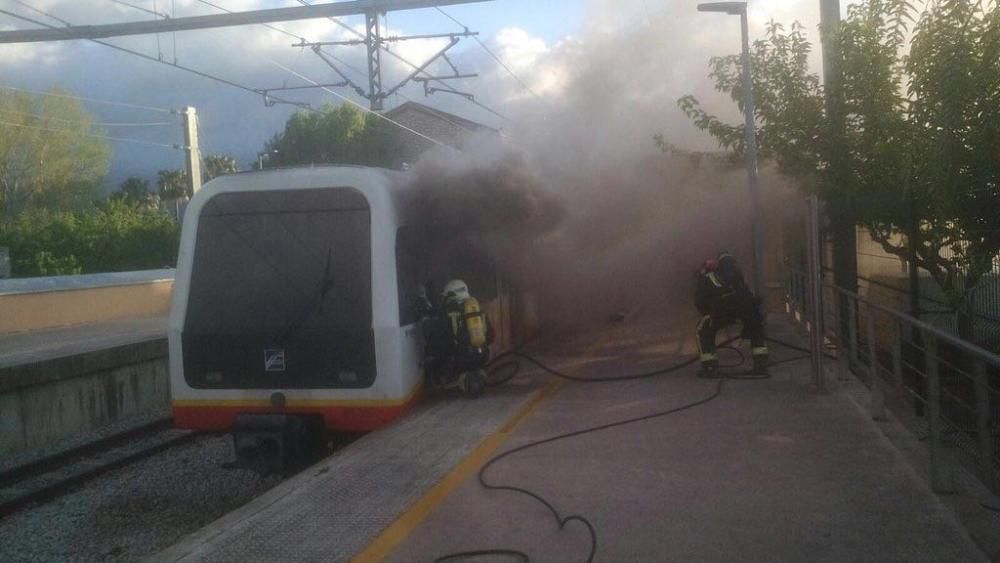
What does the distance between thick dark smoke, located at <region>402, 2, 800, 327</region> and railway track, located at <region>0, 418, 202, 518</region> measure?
15.1ft

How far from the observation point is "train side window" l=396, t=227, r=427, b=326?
7.53m

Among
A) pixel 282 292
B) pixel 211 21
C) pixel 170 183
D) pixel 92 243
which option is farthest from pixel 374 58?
pixel 170 183

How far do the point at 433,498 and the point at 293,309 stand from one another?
2467mm

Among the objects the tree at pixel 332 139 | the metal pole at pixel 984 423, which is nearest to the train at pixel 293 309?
the metal pole at pixel 984 423

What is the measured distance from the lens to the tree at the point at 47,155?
4200 centimetres

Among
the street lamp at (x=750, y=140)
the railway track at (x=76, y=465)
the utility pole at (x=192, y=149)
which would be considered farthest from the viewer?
the utility pole at (x=192, y=149)

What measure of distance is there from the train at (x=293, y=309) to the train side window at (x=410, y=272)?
3 centimetres

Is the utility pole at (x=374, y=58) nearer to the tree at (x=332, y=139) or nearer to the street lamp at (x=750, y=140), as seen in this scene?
the street lamp at (x=750, y=140)

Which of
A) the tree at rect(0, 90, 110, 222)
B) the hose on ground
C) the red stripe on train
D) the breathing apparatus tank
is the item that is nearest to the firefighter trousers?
the hose on ground

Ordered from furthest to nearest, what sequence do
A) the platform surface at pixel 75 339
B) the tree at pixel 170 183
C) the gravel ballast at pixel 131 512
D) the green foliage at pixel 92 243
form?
the tree at pixel 170 183 → the green foliage at pixel 92 243 → the platform surface at pixel 75 339 → the gravel ballast at pixel 131 512

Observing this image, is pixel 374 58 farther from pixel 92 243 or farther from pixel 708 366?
pixel 92 243

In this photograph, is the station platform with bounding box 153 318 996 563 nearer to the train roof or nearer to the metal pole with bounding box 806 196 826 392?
the metal pole with bounding box 806 196 826 392

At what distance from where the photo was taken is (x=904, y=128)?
10086 millimetres

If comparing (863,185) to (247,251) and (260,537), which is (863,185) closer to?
(247,251)
